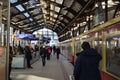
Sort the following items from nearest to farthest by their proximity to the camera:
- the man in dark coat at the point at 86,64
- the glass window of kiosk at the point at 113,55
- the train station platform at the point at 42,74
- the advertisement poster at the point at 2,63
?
1. the man in dark coat at the point at 86,64
2. the advertisement poster at the point at 2,63
3. the glass window of kiosk at the point at 113,55
4. the train station platform at the point at 42,74

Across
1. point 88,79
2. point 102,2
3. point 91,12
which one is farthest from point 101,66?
point 91,12

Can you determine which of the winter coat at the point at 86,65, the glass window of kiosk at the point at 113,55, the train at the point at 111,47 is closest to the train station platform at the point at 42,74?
the train at the point at 111,47

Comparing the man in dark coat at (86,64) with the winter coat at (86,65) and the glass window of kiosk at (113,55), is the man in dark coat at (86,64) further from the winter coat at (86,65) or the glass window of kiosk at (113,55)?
the glass window of kiosk at (113,55)

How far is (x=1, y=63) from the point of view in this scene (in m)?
8.61

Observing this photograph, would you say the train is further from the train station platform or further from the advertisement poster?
the train station platform

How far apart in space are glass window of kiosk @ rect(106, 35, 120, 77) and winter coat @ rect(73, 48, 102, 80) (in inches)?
51.7

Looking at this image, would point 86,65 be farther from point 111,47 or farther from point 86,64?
point 111,47

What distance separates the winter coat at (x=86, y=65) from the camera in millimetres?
8031

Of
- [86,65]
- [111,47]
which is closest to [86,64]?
[86,65]

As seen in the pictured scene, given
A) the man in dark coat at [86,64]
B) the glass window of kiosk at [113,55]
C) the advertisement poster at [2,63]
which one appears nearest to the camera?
the man in dark coat at [86,64]

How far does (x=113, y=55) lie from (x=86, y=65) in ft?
7.45

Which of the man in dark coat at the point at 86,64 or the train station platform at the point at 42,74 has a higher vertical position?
the man in dark coat at the point at 86,64

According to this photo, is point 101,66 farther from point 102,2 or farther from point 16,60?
point 16,60

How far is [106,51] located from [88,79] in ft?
10.9
